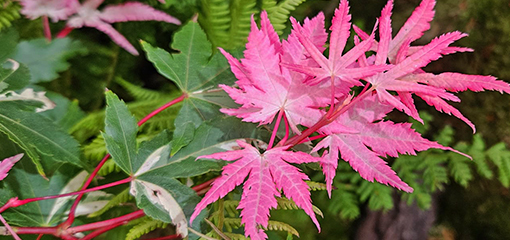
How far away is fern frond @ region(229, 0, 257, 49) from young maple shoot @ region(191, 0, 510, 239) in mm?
395

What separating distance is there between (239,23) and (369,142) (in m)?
0.54

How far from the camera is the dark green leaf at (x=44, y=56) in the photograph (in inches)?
32.8

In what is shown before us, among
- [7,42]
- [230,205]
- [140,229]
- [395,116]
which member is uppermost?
[395,116]

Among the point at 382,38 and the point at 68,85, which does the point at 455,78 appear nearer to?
the point at 382,38

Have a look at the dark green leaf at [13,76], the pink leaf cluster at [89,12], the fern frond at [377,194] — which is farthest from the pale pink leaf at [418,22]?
the fern frond at [377,194]

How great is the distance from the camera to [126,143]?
2.00ft

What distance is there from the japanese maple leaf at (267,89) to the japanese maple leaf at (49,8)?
47cm

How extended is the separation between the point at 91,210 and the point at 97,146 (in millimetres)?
160

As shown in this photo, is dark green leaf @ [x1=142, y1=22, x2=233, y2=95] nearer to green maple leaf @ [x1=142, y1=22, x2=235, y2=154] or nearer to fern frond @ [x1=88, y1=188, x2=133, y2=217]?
green maple leaf @ [x1=142, y1=22, x2=235, y2=154]

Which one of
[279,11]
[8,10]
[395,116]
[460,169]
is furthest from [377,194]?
[8,10]

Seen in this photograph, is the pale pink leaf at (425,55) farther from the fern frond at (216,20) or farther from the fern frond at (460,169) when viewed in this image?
the fern frond at (460,169)

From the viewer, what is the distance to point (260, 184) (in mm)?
513

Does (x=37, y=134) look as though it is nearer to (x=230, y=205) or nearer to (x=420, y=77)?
(x=230, y=205)

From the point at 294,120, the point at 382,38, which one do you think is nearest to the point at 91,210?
the point at 294,120
